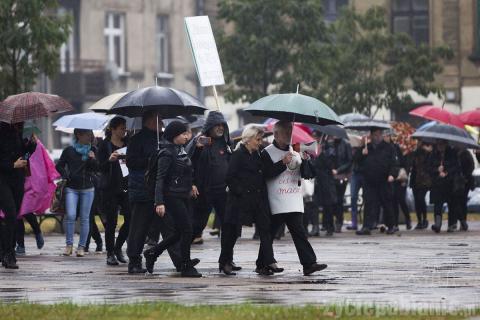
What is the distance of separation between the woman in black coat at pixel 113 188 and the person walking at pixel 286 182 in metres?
2.47

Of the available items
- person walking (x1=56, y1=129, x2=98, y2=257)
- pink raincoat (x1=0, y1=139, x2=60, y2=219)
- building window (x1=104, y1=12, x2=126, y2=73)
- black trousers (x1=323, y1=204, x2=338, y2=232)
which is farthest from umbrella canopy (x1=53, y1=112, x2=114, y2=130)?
building window (x1=104, y1=12, x2=126, y2=73)

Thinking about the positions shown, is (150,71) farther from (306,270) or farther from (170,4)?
(306,270)

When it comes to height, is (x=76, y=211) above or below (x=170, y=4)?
below

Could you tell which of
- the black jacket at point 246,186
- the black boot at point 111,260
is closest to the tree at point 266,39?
the black boot at point 111,260

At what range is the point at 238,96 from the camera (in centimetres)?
4666

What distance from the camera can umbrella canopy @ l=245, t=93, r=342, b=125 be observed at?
58.7 ft

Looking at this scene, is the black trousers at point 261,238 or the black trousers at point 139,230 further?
the black trousers at point 139,230

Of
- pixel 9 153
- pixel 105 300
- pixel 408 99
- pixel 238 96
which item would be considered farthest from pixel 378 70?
pixel 105 300

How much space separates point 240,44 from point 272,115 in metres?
27.2

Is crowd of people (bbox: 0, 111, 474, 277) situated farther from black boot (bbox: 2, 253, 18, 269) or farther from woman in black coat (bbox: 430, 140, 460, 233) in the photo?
woman in black coat (bbox: 430, 140, 460, 233)

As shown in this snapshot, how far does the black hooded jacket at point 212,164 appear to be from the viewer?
2123 cm

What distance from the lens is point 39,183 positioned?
23.8m

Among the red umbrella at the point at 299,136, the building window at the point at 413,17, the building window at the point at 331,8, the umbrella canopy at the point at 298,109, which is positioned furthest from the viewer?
the building window at the point at 331,8

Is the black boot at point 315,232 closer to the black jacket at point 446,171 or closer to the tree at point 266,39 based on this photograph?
the black jacket at point 446,171
